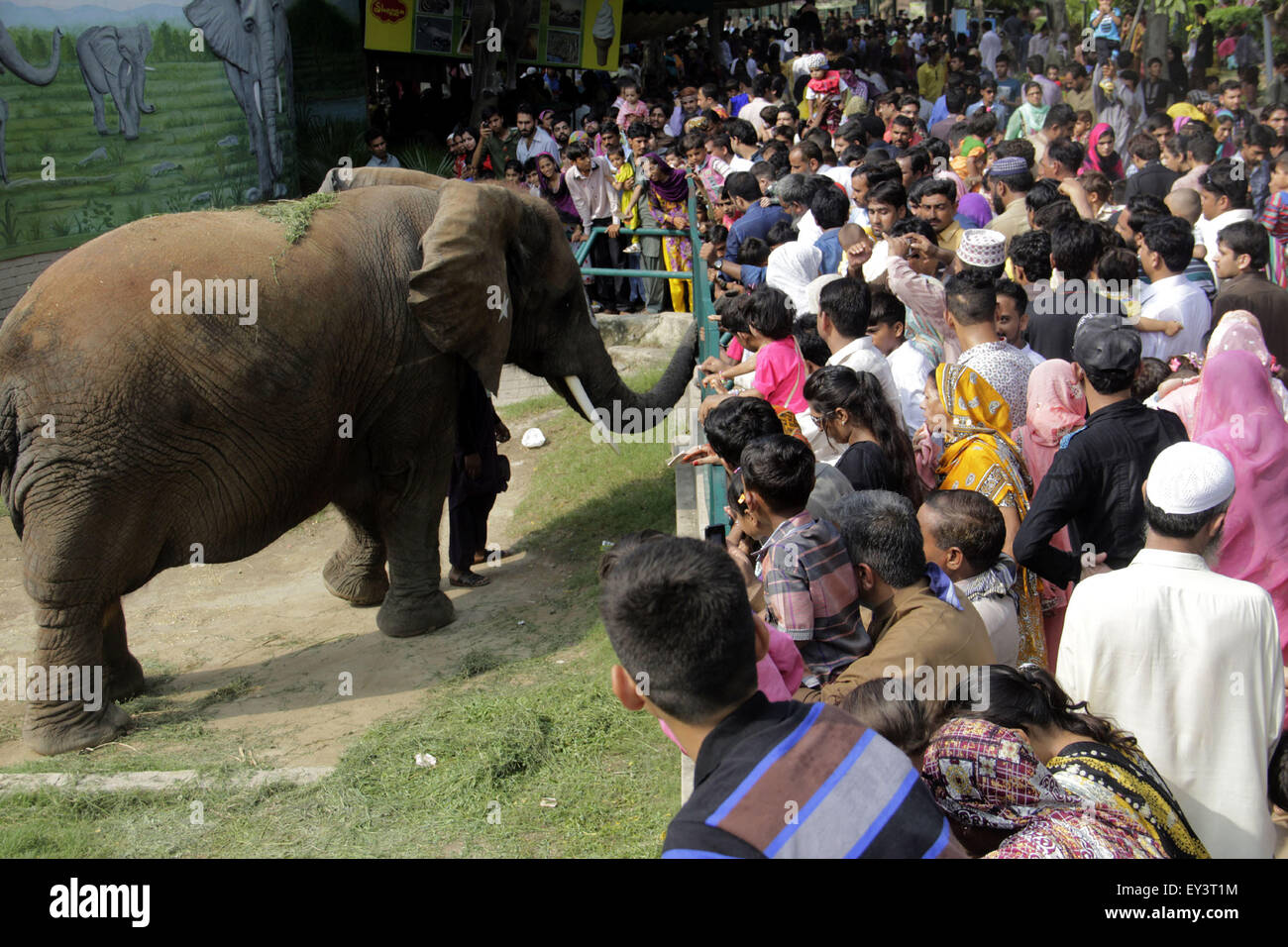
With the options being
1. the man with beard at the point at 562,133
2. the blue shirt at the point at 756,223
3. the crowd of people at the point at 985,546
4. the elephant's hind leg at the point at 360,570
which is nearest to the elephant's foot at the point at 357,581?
the elephant's hind leg at the point at 360,570

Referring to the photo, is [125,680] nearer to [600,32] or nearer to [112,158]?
[112,158]

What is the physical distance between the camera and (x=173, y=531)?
626cm

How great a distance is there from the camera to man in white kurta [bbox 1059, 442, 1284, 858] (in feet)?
10.4

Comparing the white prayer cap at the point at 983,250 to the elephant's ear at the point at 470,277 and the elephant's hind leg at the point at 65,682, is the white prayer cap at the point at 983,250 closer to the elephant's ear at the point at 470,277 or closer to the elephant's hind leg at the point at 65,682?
the elephant's ear at the point at 470,277

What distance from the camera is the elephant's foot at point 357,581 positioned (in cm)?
806

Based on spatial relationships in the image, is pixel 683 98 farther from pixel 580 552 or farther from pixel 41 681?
pixel 41 681

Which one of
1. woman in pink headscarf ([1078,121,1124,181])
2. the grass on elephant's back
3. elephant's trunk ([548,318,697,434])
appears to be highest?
woman in pink headscarf ([1078,121,1124,181])

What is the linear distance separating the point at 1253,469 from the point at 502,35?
19133 millimetres

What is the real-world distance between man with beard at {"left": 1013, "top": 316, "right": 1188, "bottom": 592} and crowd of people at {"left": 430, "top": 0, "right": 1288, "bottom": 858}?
0.01 metres

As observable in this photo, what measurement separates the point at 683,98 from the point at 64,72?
336 inches

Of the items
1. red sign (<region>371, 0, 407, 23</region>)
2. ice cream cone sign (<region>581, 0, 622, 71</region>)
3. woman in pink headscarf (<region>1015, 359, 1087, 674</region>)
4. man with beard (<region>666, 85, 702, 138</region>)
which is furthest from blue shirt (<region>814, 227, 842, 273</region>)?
ice cream cone sign (<region>581, 0, 622, 71</region>)

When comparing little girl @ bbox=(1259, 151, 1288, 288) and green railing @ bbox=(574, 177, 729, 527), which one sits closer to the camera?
green railing @ bbox=(574, 177, 729, 527)

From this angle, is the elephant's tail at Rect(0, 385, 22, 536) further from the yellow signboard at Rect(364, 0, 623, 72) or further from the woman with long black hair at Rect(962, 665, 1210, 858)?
the yellow signboard at Rect(364, 0, 623, 72)
